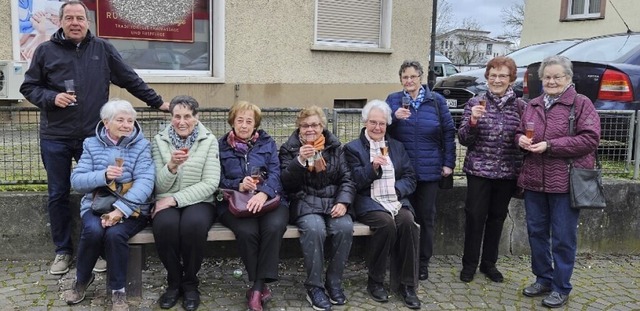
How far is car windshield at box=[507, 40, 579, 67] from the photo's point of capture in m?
8.34

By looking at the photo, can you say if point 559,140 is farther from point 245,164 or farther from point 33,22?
point 33,22

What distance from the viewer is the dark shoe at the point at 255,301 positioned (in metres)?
4.09

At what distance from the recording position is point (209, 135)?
434 centimetres

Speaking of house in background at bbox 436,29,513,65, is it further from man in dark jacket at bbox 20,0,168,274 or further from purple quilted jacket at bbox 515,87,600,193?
man in dark jacket at bbox 20,0,168,274

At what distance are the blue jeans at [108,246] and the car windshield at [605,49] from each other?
216 inches

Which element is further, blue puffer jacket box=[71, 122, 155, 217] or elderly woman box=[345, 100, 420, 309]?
elderly woman box=[345, 100, 420, 309]

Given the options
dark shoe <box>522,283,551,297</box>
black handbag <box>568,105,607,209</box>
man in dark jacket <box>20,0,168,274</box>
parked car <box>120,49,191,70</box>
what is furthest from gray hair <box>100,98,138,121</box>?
parked car <box>120,49,191,70</box>

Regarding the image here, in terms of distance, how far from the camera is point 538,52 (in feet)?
28.7

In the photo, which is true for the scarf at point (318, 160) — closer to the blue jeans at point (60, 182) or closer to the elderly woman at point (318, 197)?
the elderly woman at point (318, 197)

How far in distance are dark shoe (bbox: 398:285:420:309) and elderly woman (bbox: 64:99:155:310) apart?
1.90m

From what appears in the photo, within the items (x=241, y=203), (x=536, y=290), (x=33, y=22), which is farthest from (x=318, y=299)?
(x=33, y=22)

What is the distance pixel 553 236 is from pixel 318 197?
1724 mm

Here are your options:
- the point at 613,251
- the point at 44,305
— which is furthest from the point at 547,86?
the point at 44,305

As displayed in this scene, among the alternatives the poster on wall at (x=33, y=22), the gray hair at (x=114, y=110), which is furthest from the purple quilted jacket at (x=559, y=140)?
the poster on wall at (x=33, y=22)
